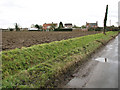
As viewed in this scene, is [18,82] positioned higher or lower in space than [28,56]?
lower

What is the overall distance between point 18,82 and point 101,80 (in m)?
3.17

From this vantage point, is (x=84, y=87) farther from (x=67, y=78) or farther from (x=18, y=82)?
(x=18, y=82)

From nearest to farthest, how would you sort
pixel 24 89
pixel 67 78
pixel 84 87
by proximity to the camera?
1. pixel 24 89
2. pixel 84 87
3. pixel 67 78

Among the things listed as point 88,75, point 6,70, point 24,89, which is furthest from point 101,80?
point 6,70

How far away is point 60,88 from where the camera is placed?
426 centimetres

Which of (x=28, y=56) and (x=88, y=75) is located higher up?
(x=28, y=56)

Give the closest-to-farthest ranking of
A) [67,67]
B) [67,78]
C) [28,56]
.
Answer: [67,78] < [67,67] < [28,56]

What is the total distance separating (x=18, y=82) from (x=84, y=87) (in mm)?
2389

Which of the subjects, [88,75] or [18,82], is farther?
[88,75]

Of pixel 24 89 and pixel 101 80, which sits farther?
pixel 101 80

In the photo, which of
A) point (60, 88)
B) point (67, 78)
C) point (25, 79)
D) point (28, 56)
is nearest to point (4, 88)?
point (25, 79)

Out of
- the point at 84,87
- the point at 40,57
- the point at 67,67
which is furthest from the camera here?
the point at 40,57

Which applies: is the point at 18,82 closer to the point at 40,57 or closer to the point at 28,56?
the point at 28,56

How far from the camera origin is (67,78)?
512cm
